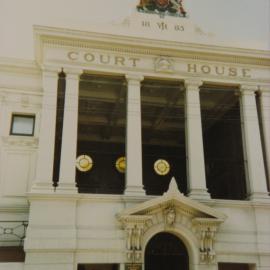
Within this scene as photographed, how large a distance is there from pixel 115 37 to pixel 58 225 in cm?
990

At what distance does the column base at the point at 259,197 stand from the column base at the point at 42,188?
9793 mm

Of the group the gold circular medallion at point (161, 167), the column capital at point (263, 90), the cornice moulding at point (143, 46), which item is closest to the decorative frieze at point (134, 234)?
Answer: the cornice moulding at point (143, 46)

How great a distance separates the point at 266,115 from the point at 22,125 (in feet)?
43.0

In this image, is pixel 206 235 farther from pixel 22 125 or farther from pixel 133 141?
pixel 22 125

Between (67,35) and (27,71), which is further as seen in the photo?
(27,71)

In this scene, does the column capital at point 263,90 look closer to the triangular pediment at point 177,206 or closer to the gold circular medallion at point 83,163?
the triangular pediment at point 177,206

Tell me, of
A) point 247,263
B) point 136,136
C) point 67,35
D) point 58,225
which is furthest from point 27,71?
point 247,263

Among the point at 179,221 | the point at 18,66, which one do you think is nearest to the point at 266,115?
the point at 179,221

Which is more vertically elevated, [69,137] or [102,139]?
[102,139]

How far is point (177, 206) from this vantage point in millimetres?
19625

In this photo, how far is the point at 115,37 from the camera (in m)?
22.0

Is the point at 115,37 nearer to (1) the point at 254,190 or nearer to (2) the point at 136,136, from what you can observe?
(2) the point at 136,136

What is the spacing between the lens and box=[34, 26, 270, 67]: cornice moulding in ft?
70.9

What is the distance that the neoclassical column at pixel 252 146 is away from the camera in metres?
21.5
